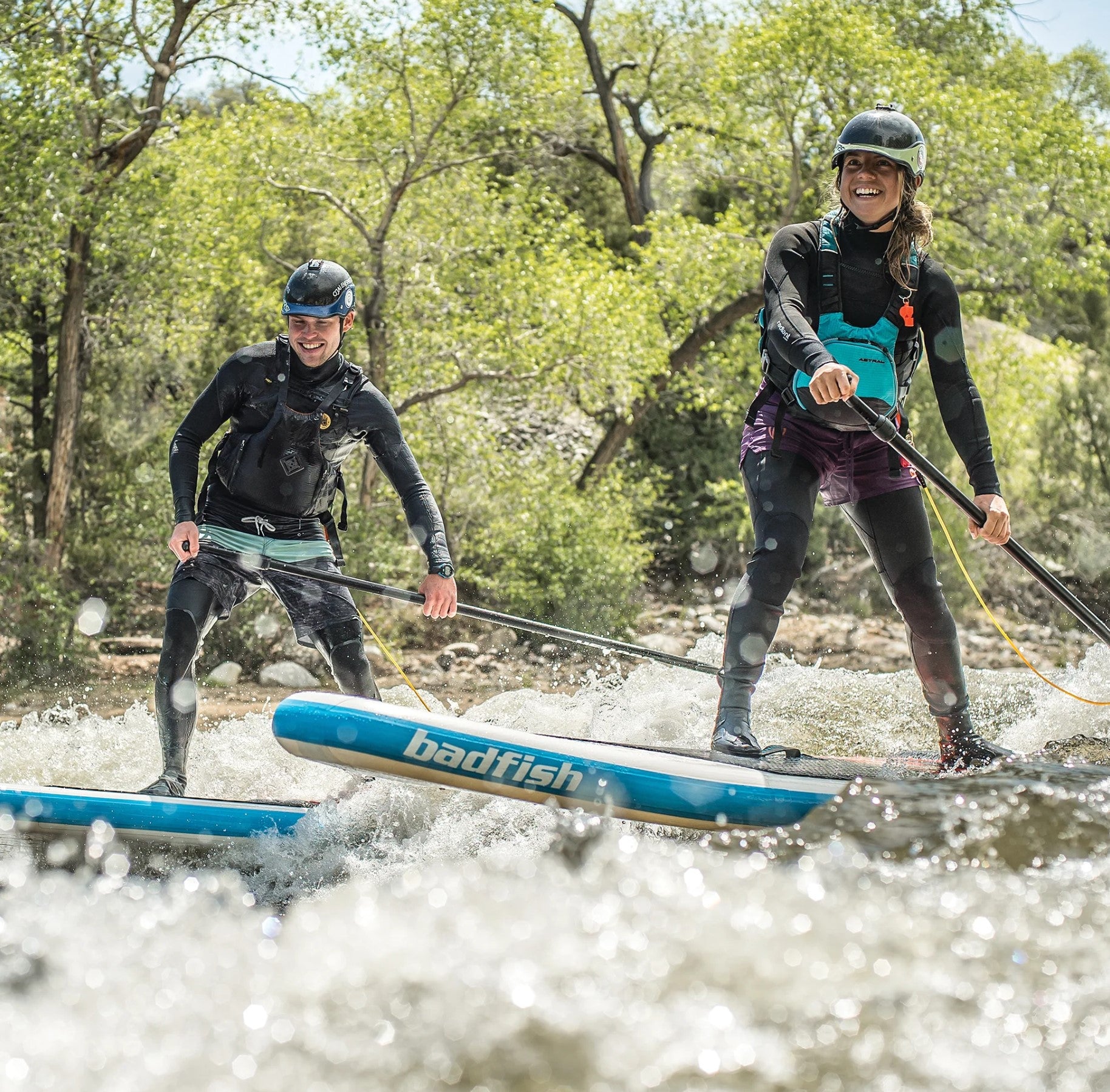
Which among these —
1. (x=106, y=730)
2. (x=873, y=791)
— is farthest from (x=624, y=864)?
(x=106, y=730)

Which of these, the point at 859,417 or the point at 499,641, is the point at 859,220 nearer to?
the point at 859,417

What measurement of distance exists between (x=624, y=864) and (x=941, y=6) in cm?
2050

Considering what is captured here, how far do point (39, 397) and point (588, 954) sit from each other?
1085cm

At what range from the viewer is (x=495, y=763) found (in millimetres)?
3688

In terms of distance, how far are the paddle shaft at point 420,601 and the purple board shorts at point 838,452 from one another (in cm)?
113

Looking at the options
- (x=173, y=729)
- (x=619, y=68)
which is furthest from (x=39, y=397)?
(x=619, y=68)

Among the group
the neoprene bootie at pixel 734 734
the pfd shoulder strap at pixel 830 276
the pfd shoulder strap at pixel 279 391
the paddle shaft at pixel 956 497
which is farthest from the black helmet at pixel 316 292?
the neoprene bootie at pixel 734 734

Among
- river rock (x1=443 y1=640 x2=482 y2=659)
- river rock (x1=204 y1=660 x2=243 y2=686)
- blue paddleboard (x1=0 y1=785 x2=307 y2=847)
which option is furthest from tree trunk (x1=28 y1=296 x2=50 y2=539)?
blue paddleboard (x1=0 y1=785 x2=307 y2=847)

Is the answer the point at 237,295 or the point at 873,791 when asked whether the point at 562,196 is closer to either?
the point at 237,295

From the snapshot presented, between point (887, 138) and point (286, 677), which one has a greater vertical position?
point (887, 138)

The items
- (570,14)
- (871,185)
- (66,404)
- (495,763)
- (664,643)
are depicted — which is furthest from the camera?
(570,14)

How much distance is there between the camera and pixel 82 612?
1086 centimetres

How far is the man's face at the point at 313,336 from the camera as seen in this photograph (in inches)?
181

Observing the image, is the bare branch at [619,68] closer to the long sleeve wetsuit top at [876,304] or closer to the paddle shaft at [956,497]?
the long sleeve wetsuit top at [876,304]
